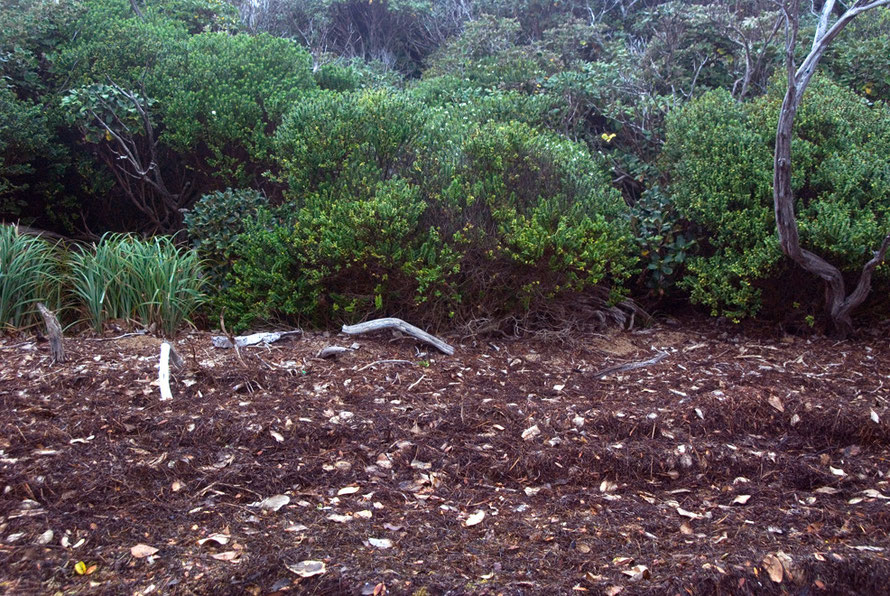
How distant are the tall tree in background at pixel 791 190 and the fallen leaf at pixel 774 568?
2860 millimetres

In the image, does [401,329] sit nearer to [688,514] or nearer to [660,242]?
[660,242]

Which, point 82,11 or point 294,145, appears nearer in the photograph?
point 294,145

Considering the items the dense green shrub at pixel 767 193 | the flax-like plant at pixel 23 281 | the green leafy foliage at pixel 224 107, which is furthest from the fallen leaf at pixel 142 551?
Answer: the green leafy foliage at pixel 224 107

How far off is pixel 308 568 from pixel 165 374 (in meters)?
1.84

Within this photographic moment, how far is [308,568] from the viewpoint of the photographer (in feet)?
8.51

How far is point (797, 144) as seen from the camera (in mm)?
5695

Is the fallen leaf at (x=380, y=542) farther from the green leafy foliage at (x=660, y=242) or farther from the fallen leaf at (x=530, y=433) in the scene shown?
the green leafy foliage at (x=660, y=242)

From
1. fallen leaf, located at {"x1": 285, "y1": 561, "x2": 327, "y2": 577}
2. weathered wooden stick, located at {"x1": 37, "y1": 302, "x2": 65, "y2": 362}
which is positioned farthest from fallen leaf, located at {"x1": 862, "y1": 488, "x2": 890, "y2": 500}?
weathered wooden stick, located at {"x1": 37, "y1": 302, "x2": 65, "y2": 362}

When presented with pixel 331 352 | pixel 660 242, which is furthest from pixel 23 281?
pixel 660 242

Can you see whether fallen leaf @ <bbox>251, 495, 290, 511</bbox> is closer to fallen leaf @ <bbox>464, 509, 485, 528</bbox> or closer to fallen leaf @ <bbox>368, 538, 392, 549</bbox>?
fallen leaf @ <bbox>368, 538, 392, 549</bbox>

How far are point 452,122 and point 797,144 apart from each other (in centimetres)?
273

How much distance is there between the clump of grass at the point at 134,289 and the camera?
218 inches

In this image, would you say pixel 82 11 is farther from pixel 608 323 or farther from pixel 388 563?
pixel 388 563

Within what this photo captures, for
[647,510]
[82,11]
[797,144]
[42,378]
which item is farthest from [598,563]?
[82,11]
